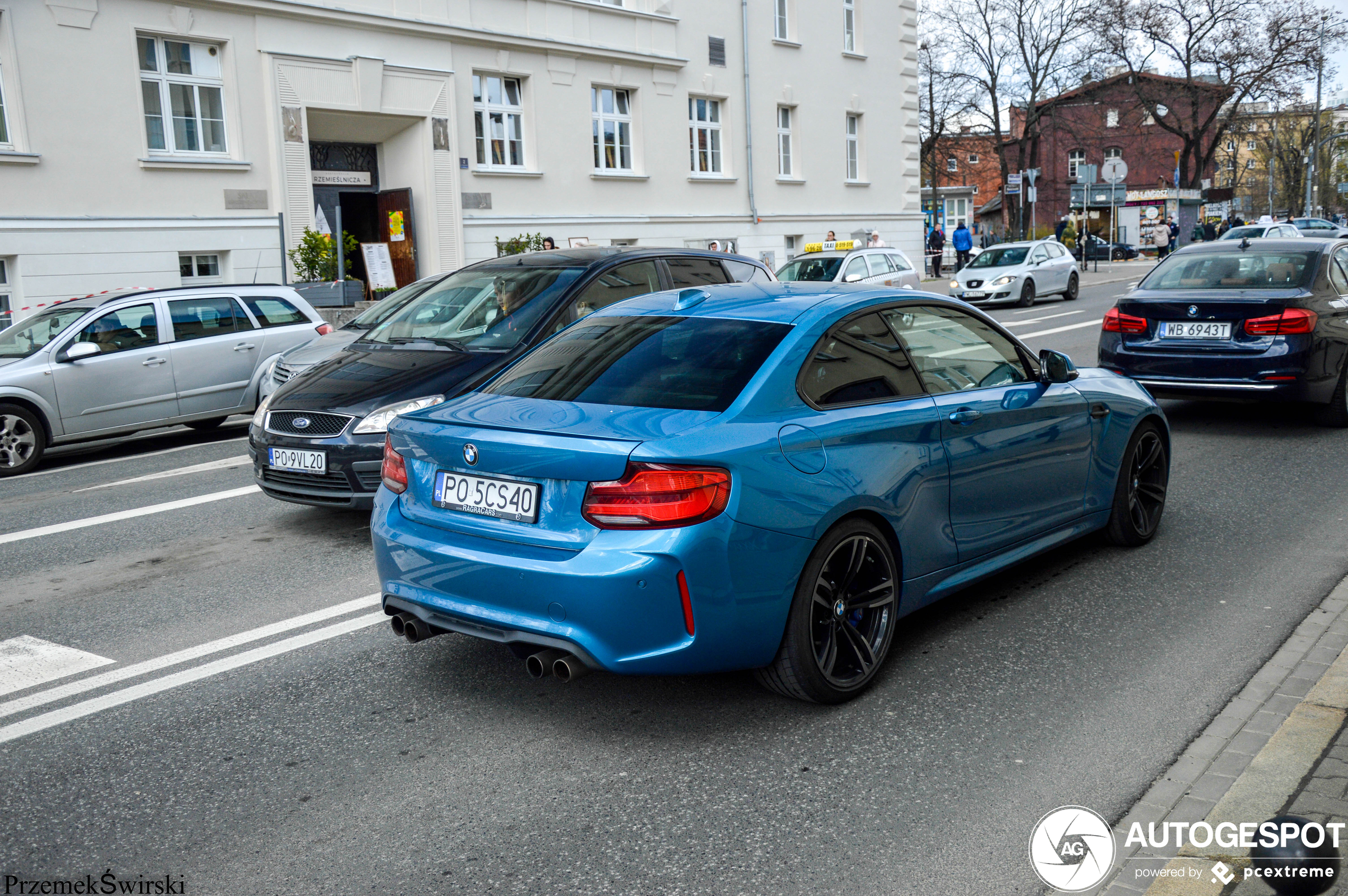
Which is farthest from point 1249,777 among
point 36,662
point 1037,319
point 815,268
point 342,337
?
point 1037,319

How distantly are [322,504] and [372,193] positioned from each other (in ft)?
59.1

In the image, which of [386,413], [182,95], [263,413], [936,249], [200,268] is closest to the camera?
[386,413]

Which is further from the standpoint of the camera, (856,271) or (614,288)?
(856,271)

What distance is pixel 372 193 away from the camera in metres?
23.7

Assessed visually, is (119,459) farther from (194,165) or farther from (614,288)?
(194,165)

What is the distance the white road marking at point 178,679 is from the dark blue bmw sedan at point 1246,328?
711 cm

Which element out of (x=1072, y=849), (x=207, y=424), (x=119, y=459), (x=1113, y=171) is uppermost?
(x=1113, y=171)

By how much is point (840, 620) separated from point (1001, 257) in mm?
25608

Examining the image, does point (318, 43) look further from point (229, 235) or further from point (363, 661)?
point (363, 661)

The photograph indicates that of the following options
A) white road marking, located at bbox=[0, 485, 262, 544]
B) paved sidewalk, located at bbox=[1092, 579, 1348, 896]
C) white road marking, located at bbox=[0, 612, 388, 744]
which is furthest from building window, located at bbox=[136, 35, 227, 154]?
paved sidewalk, located at bbox=[1092, 579, 1348, 896]

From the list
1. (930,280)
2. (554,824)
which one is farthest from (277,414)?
(930,280)

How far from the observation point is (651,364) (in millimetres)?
4555

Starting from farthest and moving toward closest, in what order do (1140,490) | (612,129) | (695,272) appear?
(612,129) < (695,272) < (1140,490)

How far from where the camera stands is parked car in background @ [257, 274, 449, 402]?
8820 millimetres
